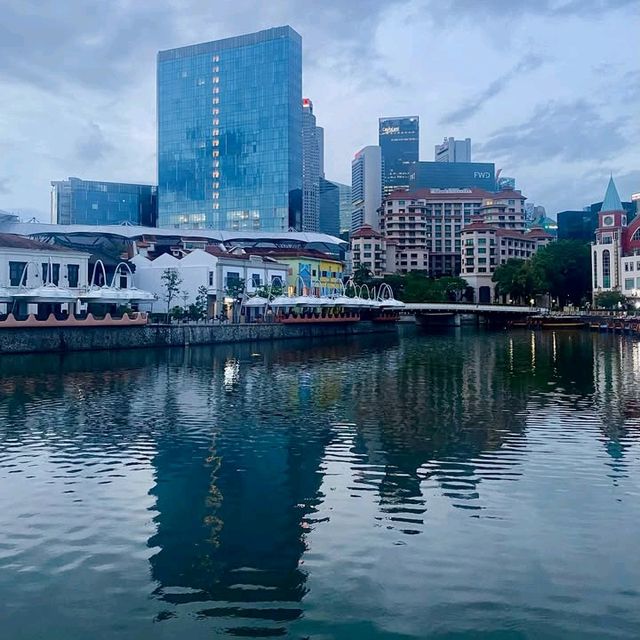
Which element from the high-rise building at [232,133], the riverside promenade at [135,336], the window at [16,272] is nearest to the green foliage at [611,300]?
the riverside promenade at [135,336]

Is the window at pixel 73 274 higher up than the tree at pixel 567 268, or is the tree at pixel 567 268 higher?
the tree at pixel 567 268

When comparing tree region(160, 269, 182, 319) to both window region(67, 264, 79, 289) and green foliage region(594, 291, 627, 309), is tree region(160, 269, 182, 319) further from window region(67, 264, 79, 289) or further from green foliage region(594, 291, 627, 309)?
green foliage region(594, 291, 627, 309)

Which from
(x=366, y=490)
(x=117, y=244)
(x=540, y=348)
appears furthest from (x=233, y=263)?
(x=366, y=490)

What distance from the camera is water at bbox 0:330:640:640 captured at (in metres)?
11.9

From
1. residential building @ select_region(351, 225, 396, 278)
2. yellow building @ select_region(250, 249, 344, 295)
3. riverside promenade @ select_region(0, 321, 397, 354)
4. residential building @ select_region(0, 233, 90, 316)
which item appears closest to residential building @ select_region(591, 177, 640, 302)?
yellow building @ select_region(250, 249, 344, 295)

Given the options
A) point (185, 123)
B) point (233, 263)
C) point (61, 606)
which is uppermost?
point (185, 123)

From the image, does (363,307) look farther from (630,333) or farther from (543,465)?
(543,465)

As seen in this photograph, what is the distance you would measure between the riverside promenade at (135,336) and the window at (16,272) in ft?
37.1

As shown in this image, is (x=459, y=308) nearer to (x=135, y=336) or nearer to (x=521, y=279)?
(x=521, y=279)

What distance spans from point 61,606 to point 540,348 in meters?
72.3

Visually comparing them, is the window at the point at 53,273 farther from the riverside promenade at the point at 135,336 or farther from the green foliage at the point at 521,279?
the green foliage at the point at 521,279

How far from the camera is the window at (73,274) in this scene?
7956 centimetres

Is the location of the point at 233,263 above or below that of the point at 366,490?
above

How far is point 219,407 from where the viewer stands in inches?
1334
